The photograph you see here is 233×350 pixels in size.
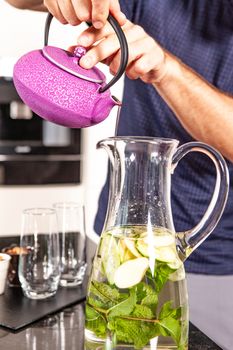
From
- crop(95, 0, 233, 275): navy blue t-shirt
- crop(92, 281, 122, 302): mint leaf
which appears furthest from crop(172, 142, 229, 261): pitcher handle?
crop(95, 0, 233, 275): navy blue t-shirt

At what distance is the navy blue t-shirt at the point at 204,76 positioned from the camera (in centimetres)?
138

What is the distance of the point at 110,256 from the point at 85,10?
1.29ft

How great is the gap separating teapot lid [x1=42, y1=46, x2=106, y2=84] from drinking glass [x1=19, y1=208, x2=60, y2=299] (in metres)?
0.29

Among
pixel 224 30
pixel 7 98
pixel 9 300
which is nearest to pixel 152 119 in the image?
pixel 224 30

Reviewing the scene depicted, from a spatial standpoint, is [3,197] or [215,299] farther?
[3,197]

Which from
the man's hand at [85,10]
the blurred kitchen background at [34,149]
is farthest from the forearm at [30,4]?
the blurred kitchen background at [34,149]

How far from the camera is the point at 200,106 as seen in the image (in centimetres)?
115

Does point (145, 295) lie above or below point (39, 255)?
above

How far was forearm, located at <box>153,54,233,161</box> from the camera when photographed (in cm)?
111

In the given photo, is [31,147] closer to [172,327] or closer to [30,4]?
[30,4]

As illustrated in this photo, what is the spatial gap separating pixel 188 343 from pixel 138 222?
8.0 inches

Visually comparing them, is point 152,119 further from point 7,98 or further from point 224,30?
point 7,98

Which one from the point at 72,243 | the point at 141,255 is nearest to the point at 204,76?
the point at 72,243

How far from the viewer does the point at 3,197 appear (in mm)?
2992
